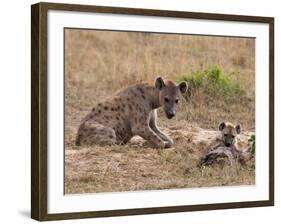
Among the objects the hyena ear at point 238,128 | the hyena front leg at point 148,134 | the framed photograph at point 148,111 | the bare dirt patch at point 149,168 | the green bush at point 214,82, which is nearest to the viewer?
the framed photograph at point 148,111

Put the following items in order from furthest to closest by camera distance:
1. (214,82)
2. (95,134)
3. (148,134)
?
1. (214,82)
2. (148,134)
3. (95,134)

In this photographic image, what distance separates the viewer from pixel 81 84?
153 inches

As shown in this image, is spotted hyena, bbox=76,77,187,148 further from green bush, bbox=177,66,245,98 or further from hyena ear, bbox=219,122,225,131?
hyena ear, bbox=219,122,225,131

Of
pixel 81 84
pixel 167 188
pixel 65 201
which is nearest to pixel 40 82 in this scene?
pixel 81 84

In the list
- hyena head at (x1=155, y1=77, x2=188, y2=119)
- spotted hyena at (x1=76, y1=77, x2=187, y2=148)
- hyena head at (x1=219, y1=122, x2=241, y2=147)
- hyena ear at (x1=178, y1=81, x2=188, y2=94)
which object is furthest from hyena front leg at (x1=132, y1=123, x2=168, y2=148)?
hyena head at (x1=219, y1=122, x2=241, y2=147)

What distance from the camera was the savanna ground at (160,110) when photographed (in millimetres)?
3889

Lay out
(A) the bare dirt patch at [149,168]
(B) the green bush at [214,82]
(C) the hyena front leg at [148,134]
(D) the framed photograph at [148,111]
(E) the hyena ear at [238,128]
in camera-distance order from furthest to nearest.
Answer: (E) the hyena ear at [238,128] → (B) the green bush at [214,82] → (C) the hyena front leg at [148,134] → (A) the bare dirt patch at [149,168] → (D) the framed photograph at [148,111]

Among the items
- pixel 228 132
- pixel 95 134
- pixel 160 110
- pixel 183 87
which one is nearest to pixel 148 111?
pixel 160 110

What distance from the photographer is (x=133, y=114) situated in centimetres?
411

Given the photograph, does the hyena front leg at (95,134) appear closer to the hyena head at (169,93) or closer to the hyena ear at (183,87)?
the hyena head at (169,93)

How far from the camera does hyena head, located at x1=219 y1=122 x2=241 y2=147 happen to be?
4277 mm

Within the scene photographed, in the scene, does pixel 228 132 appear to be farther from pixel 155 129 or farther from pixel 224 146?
pixel 155 129

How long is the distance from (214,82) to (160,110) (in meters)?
0.32

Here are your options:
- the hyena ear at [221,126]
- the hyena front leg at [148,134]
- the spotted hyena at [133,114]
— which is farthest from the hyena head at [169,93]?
the hyena ear at [221,126]
